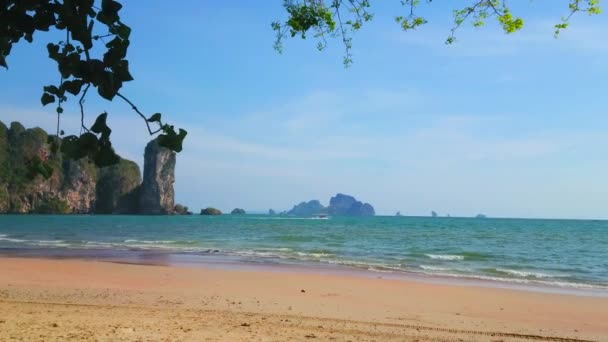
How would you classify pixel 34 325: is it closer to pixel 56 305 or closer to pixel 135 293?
pixel 56 305

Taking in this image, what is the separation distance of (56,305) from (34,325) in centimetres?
207

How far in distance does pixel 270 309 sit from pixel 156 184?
13959 centimetres

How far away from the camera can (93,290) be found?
10867 mm

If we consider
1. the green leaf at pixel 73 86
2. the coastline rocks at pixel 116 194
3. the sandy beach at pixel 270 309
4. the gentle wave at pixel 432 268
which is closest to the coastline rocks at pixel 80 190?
the coastline rocks at pixel 116 194

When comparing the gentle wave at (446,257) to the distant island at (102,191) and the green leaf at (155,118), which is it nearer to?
the green leaf at (155,118)

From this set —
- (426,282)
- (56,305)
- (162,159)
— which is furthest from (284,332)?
(162,159)

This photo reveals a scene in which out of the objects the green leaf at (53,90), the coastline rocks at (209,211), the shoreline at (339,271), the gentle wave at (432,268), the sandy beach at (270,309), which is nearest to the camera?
the green leaf at (53,90)

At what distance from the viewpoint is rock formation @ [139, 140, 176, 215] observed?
142 m

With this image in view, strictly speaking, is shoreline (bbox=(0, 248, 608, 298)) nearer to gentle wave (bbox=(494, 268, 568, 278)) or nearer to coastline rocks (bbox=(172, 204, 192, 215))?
gentle wave (bbox=(494, 268, 568, 278))

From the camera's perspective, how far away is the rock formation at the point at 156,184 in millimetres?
142500

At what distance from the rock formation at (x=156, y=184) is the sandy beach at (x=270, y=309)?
131 meters

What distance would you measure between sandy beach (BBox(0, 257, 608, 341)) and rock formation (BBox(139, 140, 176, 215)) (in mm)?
130964

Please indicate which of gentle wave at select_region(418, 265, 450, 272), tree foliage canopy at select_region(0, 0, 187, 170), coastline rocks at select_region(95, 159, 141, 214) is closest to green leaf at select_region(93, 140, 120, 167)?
tree foliage canopy at select_region(0, 0, 187, 170)

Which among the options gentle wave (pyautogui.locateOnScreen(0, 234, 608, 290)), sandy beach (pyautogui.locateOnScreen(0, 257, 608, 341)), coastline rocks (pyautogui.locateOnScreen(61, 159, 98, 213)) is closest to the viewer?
sandy beach (pyautogui.locateOnScreen(0, 257, 608, 341))
